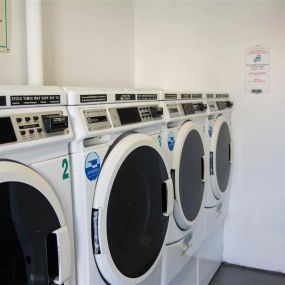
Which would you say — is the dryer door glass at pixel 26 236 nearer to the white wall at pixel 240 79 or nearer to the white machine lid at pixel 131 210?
the white machine lid at pixel 131 210

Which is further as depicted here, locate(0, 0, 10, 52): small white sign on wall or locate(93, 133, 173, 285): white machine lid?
locate(0, 0, 10, 52): small white sign on wall

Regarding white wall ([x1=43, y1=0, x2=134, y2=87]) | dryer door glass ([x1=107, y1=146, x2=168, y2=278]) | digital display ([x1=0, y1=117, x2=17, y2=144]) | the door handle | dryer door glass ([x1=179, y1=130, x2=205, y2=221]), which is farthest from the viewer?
white wall ([x1=43, y1=0, x2=134, y2=87])

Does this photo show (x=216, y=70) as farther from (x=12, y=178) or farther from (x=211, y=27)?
(x=12, y=178)

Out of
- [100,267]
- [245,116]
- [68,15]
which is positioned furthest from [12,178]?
[245,116]

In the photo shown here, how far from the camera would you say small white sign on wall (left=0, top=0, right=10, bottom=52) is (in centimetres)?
178

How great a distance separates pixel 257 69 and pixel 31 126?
7.17 ft

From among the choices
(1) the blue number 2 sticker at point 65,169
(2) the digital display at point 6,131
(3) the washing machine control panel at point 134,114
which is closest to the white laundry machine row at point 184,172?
(3) the washing machine control panel at point 134,114

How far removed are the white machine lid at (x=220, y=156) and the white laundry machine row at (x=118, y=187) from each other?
0.80 meters

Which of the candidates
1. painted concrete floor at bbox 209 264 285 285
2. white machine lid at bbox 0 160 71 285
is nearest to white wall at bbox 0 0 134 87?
white machine lid at bbox 0 160 71 285

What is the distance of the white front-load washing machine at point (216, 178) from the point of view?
2.38 m

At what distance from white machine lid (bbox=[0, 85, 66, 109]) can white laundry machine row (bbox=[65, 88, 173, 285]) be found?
56mm

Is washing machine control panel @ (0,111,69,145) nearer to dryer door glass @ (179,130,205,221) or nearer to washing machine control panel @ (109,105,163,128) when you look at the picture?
washing machine control panel @ (109,105,163,128)

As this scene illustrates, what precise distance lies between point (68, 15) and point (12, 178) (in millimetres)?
1679

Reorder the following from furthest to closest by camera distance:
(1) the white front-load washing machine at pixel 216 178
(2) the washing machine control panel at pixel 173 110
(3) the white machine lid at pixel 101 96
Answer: (1) the white front-load washing machine at pixel 216 178 < (2) the washing machine control panel at pixel 173 110 < (3) the white machine lid at pixel 101 96
